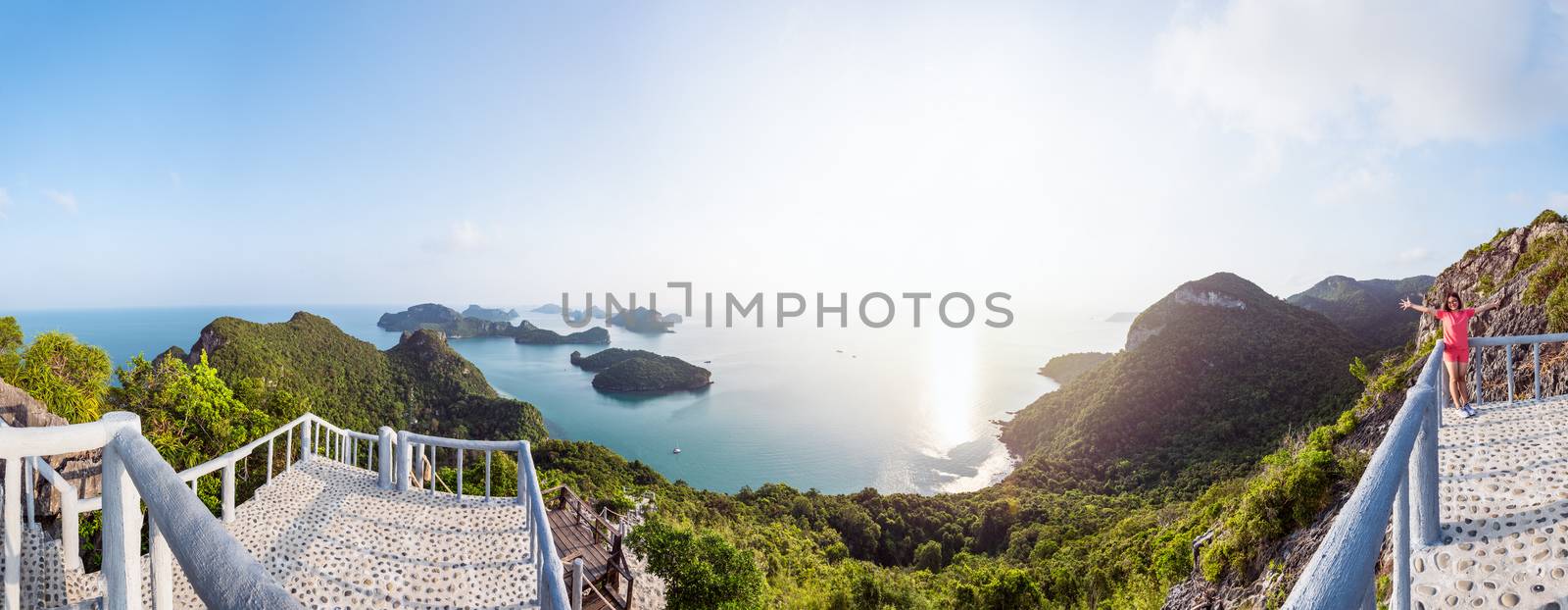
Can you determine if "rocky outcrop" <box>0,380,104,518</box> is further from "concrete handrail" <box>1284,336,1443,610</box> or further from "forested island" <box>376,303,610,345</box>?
"forested island" <box>376,303,610,345</box>

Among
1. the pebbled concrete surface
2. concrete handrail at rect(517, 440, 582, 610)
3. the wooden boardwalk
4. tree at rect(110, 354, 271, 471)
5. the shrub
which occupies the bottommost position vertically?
the wooden boardwalk

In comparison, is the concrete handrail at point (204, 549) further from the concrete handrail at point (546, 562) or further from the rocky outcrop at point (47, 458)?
the rocky outcrop at point (47, 458)

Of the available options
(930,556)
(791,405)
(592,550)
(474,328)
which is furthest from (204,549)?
(474,328)

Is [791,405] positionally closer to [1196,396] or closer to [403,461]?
[1196,396]

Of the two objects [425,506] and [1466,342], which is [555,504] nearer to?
[425,506]

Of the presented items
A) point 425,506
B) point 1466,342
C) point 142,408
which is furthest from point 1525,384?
point 142,408

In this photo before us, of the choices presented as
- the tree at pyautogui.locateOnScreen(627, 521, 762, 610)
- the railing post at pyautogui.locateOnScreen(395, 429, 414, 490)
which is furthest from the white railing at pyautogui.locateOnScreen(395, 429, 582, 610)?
the tree at pyautogui.locateOnScreen(627, 521, 762, 610)
